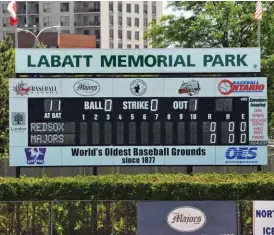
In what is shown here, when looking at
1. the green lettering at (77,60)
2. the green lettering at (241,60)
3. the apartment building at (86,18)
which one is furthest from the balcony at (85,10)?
the green lettering at (241,60)

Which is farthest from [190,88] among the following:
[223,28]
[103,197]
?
[223,28]

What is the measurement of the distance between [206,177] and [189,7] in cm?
1628

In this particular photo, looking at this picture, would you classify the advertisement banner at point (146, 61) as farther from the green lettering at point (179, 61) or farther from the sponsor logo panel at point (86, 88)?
the sponsor logo panel at point (86, 88)

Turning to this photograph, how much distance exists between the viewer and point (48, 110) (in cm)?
1524

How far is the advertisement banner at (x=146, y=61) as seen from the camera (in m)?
15.8

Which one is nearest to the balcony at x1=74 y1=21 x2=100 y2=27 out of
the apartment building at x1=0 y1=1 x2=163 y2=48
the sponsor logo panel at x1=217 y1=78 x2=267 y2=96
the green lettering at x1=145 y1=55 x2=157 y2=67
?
the apartment building at x1=0 y1=1 x2=163 y2=48

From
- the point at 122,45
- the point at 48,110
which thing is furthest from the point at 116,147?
the point at 122,45

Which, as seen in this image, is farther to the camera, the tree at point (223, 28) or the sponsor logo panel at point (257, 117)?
the tree at point (223, 28)

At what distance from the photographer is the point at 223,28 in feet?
88.0

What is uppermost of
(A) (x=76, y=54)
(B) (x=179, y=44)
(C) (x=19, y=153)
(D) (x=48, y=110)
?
(B) (x=179, y=44)

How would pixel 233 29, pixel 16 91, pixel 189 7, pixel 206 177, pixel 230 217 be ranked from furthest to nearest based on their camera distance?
pixel 189 7, pixel 233 29, pixel 16 91, pixel 206 177, pixel 230 217

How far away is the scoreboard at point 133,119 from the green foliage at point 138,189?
2.13 metres

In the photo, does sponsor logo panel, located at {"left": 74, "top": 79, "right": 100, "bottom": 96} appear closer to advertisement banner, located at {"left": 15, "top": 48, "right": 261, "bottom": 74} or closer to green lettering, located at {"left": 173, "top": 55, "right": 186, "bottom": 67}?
advertisement banner, located at {"left": 15, "top": 48, "right": 261, "bottom": 74}

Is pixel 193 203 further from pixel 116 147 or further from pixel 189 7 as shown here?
pixel 189 7
